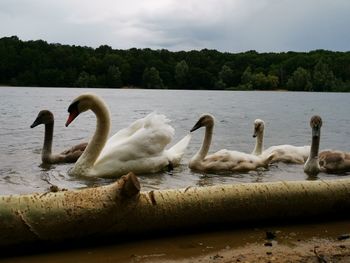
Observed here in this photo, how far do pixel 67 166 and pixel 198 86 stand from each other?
86163mm

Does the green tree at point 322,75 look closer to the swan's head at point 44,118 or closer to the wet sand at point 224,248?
the swan's head at point 44,118

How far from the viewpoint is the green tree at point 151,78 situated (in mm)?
86875

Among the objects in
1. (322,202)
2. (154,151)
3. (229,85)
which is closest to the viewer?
(322,202)

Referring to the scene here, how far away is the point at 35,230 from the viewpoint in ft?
14.8

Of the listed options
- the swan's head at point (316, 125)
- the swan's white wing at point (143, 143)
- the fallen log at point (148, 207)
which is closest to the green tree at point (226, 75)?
the swan's head at point (316, 125)

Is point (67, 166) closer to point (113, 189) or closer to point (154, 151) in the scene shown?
point (154, 151)

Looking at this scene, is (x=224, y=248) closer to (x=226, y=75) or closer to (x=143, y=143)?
(x=143, y=143)

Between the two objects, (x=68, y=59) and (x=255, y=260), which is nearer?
(x=255, y=260)

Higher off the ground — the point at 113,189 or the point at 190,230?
the point at 113,189

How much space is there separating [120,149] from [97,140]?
459 mm

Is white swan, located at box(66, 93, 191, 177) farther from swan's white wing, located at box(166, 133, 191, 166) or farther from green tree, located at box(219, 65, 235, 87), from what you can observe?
green tree, located at box(219, 65, 235, 87)

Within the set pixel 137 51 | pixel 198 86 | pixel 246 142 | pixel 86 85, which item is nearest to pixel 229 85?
pixel 198 86

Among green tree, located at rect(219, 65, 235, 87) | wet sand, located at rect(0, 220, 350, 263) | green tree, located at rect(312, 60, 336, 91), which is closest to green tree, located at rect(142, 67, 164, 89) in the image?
green tree, located at rect(219, 65, 235, 87)

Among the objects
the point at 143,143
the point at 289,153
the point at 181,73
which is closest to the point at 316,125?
the point at 289,153
